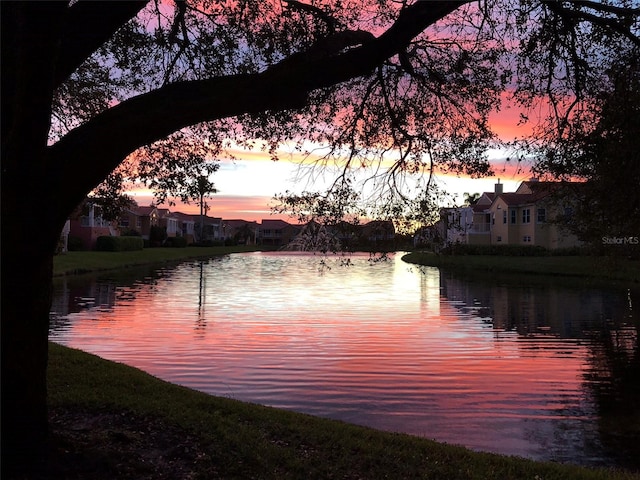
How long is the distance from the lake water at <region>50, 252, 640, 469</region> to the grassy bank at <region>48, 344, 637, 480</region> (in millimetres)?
1882

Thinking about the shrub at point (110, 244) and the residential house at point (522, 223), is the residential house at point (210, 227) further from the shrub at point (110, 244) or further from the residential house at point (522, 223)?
the residential house at point (522, 223)

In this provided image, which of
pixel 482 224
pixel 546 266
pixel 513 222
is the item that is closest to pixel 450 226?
pixel 546 266

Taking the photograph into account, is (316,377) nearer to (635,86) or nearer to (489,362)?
(489,362)

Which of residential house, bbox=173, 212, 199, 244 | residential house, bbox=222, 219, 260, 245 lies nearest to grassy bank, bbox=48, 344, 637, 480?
residential house, bbox=173, 212, 199, 244

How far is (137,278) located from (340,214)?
32069 millimetres

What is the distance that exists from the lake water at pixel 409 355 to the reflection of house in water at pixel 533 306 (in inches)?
4.4

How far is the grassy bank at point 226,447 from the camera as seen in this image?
6074 millimetres

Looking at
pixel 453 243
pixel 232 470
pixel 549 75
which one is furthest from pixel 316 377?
pixel 549 75

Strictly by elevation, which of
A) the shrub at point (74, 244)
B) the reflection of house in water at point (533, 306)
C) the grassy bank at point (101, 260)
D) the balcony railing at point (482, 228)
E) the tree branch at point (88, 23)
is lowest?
the reflection of house in water at point (533, 306)

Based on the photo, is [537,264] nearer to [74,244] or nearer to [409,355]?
[409,355]

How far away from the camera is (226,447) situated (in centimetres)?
677

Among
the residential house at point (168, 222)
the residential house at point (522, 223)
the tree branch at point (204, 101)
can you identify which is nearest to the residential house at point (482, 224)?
the residential house at point (522, 223)

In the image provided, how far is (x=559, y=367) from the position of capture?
561 inches

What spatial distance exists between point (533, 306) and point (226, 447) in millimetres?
22250
